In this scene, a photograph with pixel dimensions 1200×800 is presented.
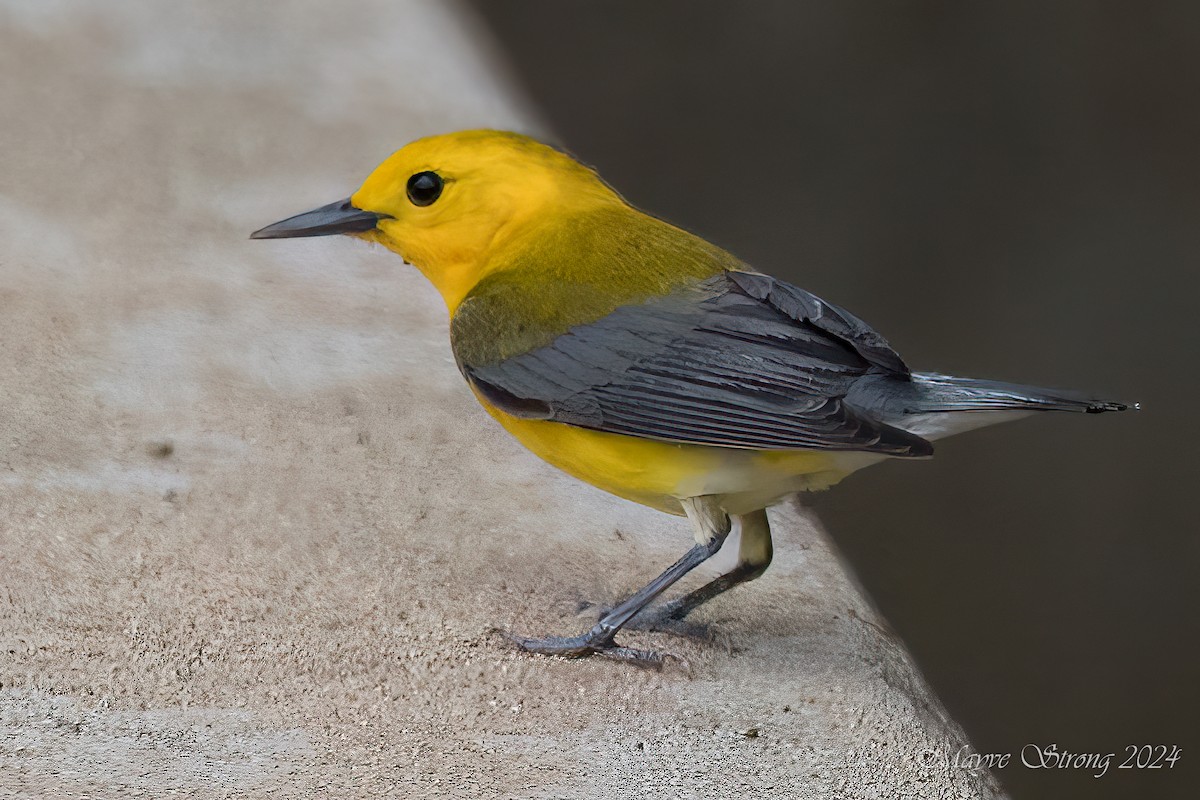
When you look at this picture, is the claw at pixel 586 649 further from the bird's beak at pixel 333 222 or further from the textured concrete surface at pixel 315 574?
the bird's beak at pixel 333 222

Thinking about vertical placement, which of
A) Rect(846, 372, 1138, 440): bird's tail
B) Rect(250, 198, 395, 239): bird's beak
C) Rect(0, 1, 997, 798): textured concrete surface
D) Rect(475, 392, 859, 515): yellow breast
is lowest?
Rect(0, 1, 997, 798): textured concrete surface

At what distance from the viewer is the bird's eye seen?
231 cm

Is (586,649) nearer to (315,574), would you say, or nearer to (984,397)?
(315,574)

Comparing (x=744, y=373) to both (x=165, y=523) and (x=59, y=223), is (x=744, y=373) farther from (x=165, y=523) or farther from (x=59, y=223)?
(x=59, y=223)

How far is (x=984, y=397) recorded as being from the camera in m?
2.06

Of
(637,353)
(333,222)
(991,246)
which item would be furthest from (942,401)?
(991,246)

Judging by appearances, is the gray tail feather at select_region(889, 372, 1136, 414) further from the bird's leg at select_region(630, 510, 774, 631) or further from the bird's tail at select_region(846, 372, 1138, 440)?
the bird's leg at select_region(630, 510, 774, 631)

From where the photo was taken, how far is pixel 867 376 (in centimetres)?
217

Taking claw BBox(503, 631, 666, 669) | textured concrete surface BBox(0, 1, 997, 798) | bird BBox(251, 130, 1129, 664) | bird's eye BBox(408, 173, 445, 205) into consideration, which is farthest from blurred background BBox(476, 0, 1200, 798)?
bird's eye BBox(408, 173, 445, 205)

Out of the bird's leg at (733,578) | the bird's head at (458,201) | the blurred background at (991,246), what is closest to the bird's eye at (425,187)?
the bird's head at (458,201)

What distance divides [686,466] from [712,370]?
0.50 ft

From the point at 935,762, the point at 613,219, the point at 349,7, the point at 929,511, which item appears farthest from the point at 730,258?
the point at 349,7

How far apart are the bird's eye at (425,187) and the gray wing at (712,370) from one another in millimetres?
302

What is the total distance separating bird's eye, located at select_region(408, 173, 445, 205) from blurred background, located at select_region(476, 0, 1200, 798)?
1.19 metres
